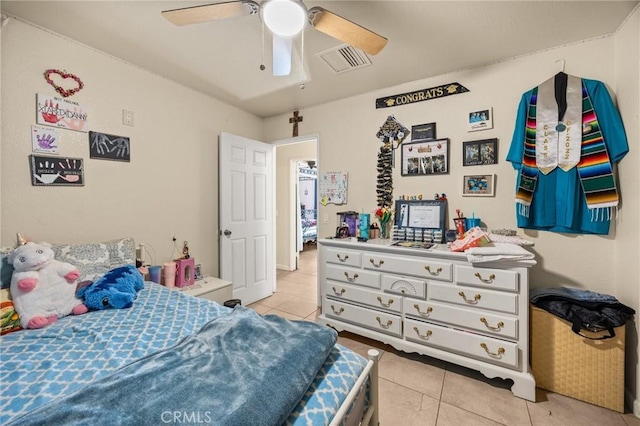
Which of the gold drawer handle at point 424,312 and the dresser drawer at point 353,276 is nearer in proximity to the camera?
the gold drawer handle at point 424,312

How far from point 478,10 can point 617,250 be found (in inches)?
74.3

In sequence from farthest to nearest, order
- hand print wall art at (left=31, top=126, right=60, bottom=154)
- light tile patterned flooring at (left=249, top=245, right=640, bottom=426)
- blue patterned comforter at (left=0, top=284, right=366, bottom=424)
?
1. hand print wall art at (left=31, top=126, right=60, bottom=154)
2. light tile patterned flooring at (left=249, top=245, right=640, bottom=426)
3. blue patterned comforter at (left=0, top=284, right=366, bottom=424)

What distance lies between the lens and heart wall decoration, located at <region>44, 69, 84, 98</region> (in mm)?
1903

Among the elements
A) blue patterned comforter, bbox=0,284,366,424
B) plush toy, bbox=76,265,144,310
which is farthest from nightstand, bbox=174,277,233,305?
blue patterned comforter, bbox=0,284,366,424

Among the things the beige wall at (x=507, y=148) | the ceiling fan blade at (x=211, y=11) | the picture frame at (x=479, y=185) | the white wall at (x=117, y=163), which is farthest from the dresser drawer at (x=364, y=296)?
the ceiling fan blade at (x=211, y=11)

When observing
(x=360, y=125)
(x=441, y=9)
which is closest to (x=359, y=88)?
(x=360, y=125)

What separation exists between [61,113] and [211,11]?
4.87 ft

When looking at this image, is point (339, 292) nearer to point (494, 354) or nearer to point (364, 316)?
point (364, 316)

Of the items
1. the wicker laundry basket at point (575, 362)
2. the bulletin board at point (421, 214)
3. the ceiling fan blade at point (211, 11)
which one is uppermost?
the ceiling fan blade at point (211, 11)

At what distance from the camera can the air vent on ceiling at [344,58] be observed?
212 cm

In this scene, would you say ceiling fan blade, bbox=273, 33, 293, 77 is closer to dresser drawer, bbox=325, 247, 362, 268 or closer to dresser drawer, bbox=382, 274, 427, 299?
dresser drawer, bbox=325, 247, 362, 268

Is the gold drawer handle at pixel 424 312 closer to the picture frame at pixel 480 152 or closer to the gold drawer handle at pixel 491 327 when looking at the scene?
the gold drawer handle at pixel 491 327

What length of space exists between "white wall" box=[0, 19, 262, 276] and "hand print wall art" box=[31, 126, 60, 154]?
0.10ft

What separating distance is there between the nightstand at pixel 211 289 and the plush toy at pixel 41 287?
92 centimetres
